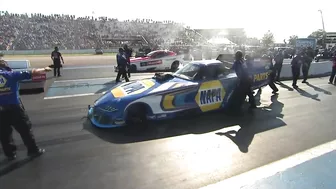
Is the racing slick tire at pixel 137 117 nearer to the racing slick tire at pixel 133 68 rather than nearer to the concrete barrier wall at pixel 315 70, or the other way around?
the concrete barrier wall at pixel 315 70

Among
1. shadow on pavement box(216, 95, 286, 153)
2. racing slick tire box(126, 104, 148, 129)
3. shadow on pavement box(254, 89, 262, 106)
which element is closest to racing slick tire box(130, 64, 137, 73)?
shadow on pavement box(254, 89, 262, 106)

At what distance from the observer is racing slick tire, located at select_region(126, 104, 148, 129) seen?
621cm

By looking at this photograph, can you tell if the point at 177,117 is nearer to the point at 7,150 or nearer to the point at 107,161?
the point at 107,161

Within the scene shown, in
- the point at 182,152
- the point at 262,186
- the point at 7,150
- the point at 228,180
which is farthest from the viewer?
the point at 182,152

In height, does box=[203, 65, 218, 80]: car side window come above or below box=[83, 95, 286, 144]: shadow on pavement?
above

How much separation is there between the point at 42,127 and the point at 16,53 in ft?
105

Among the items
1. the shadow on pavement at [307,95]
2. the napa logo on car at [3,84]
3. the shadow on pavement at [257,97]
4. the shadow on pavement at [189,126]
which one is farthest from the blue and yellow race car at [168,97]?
the shadow on pavement at [307,95]

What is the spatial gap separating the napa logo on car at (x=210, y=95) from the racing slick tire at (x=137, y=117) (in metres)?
1.39

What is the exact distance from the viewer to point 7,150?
15.4 ft

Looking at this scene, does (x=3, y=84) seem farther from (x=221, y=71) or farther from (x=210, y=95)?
(x=221, y=71)

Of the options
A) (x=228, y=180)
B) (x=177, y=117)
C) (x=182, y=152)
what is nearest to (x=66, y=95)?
(x=177, y=117)

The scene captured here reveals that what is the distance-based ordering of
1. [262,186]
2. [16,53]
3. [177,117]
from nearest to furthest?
[262,186]
[177,117]
[16,53]

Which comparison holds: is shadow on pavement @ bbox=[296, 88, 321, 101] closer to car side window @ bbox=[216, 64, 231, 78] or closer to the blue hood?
car side window @ bbox=[216, 64, 231, 78]

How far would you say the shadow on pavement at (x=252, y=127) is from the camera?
5.70 m
